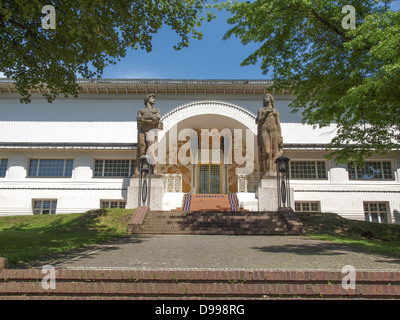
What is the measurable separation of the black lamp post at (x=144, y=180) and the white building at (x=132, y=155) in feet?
9.68

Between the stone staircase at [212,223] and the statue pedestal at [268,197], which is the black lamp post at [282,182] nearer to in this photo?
the statue pedestal at [268,197]

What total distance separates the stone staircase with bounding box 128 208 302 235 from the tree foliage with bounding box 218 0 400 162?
170 inches

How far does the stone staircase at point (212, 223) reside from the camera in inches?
430

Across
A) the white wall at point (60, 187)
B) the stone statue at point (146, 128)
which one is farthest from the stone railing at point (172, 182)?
the stone statue at point (146, 128)

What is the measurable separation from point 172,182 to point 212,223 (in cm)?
949

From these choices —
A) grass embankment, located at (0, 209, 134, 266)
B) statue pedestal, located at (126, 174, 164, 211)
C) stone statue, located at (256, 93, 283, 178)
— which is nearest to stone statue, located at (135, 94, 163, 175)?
statue pedestal, located at (126, 174, 164, 211)

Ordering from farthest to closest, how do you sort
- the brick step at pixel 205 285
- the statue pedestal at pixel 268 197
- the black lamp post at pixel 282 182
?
the statue pedestal at pixel 268 197
the black lamp post at pixel 282 182
the brick step at pixel 205 285

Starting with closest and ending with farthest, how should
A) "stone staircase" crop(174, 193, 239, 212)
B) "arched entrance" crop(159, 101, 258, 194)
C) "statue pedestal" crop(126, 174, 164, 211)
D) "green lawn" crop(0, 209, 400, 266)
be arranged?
1. "green lawn" crop(0, 209, 400, 266)
2. "statue pedestal" crop(126, 174, 164, 211)
3. "stone staircase" crop(174, 193, 239, 212)
4. "arched entrance" crop(159, 101, 258, 194)

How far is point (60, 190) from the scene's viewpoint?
66.0 feet

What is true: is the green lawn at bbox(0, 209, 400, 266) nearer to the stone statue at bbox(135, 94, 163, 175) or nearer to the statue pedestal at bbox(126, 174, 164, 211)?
the statue pedestal at bbox(126, 174, 164, 211)

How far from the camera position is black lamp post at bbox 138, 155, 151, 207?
13680mm

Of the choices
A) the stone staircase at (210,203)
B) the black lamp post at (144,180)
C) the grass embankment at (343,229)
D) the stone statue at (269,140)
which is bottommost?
the grass embankment at (343,229)
